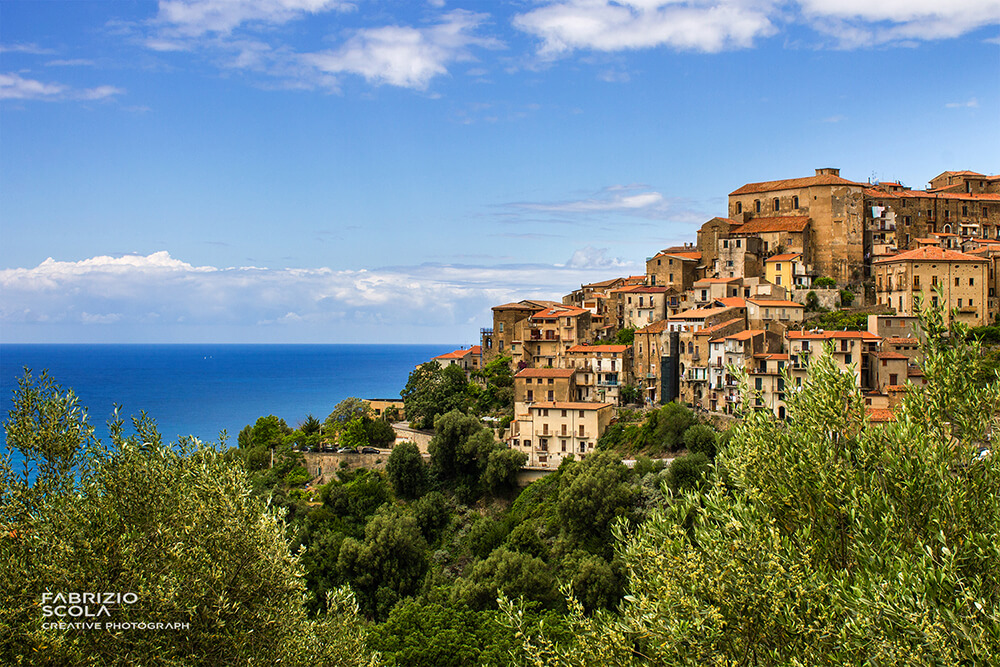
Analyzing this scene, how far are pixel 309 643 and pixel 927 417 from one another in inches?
360

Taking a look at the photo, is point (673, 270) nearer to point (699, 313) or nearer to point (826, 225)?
point (699, 313)

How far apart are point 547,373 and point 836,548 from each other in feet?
120

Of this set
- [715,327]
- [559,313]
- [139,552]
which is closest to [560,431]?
[715,327]

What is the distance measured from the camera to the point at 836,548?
34.4 ft

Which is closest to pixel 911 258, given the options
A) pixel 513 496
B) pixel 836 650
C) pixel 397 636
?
pixel 513 496

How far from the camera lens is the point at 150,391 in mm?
129625

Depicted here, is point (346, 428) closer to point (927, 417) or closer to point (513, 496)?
point (513, 496)

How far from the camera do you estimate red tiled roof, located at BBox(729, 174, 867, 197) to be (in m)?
54.2

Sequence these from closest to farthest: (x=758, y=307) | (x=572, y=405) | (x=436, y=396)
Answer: (x=572, y=405)
(x=758, y=307)
(x=436, y=396)

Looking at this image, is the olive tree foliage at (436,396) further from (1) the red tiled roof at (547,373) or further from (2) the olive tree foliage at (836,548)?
(2) the olive tree foliage at (836,548)

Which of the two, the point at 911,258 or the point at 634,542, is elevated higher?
the point at 911,258

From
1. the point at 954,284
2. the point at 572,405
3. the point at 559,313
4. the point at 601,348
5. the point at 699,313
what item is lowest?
the point at 572,405

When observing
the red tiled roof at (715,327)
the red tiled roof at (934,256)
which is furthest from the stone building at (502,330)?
the red tiled roof at (934,256)

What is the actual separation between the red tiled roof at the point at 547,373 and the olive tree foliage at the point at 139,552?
3453cm
